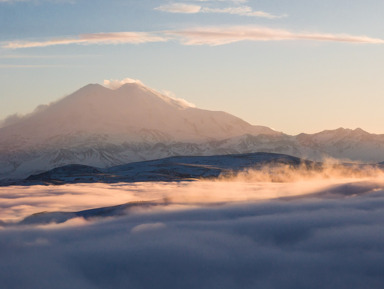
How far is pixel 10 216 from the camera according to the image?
111 meters

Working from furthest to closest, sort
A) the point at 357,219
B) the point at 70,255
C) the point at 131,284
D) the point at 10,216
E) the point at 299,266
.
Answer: the point at 10,216 → the point at 357,219 → the point at 70,255 → the point at 299,266 → the point at 131,284

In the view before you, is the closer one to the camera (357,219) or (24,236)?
(24,236)

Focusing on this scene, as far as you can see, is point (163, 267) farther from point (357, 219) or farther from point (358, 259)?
point (357, 219)

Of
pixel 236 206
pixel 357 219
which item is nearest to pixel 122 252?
pixel 357 219

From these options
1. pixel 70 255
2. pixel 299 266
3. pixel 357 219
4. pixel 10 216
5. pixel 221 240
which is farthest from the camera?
pixel 10 216

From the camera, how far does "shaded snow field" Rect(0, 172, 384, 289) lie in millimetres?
58594

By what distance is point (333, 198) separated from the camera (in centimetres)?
13125

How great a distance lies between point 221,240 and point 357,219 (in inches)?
945

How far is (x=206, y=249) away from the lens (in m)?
76.1

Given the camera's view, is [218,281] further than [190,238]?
No

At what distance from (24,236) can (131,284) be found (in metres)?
30.9

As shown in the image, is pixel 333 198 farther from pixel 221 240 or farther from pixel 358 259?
pixel 358 259

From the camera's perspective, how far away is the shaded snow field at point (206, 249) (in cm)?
5859

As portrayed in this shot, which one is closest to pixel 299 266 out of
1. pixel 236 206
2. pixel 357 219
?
pixel 357 219
